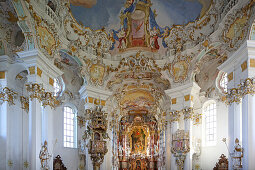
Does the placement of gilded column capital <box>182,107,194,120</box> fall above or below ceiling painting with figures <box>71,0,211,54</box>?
below

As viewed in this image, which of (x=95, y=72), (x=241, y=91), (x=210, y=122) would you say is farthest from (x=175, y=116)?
(x=241, y=91)

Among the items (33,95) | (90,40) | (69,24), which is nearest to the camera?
(33,95)

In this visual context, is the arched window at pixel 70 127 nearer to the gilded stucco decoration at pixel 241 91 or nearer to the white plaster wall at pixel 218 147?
the white plaster wall at pixel 218 147

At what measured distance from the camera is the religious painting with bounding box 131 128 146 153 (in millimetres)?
35094

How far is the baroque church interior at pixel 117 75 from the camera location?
51.2 ft

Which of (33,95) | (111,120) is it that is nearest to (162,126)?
(111,120)

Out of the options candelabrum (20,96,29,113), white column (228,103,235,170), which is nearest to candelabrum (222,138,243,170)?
white column (228,103,235,170)

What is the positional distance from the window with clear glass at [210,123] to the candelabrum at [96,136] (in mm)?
7374

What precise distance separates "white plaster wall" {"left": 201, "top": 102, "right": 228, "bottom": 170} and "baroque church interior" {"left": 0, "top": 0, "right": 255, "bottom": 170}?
7 centimetres

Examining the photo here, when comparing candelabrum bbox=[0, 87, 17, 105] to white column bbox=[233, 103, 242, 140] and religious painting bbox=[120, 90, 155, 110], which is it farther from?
religious painting bbox=[120, 90, 155, 110]

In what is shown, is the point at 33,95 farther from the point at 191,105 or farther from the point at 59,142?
the point at 191,105

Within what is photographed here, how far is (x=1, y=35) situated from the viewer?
16547mm

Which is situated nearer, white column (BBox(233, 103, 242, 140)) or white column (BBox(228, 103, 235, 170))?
white column (BBox(233, 103, 242, 140))

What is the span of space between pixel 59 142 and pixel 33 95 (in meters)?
6.56
